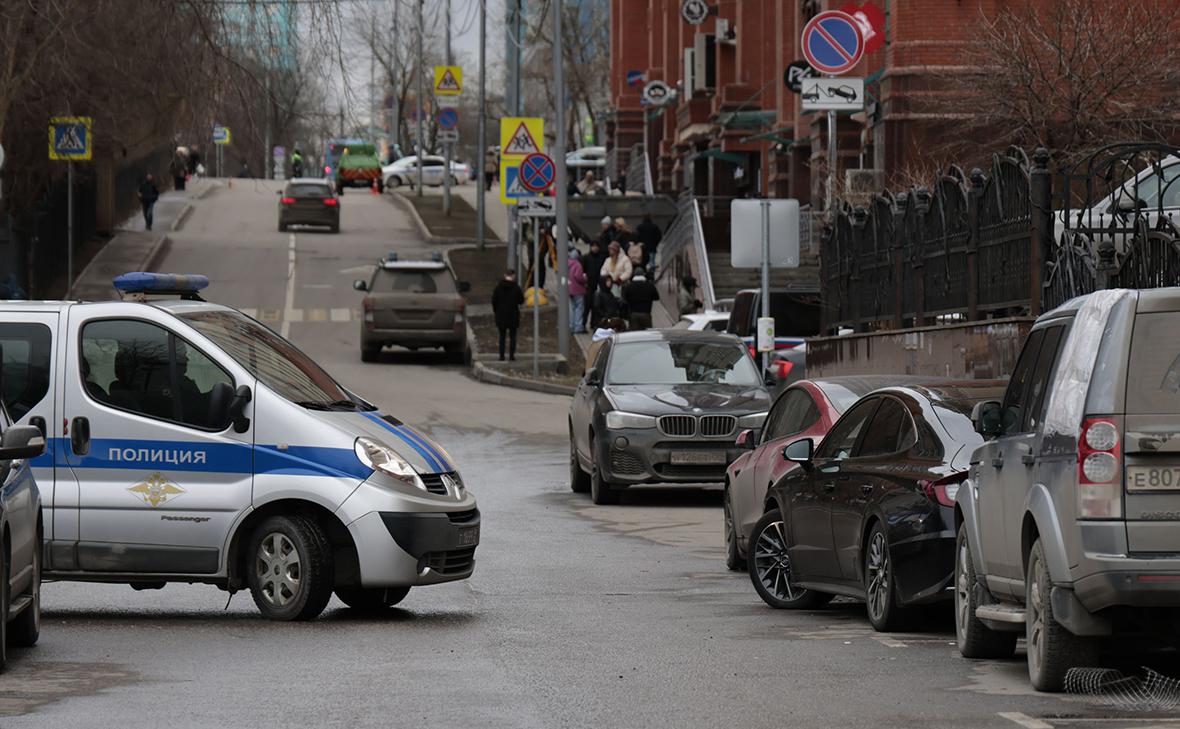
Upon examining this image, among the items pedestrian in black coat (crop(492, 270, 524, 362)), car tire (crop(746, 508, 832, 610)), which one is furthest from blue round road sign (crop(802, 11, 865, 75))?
car tire (crop(746, 508, 832, 610))

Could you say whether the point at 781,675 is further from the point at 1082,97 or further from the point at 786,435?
the point at 1082,97

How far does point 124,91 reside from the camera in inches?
1320

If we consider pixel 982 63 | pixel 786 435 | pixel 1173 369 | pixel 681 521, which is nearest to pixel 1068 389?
pixel 1173 369

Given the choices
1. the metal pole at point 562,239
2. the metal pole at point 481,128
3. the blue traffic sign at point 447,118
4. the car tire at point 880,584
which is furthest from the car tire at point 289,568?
the blue traffic sign at point 447,118

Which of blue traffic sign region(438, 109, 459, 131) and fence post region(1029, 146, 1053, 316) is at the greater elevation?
blue traffic sign region(438, 109, 459, 131)

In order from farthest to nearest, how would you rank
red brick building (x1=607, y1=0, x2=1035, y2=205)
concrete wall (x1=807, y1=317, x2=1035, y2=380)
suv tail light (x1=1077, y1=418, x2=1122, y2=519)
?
red brick building (x1=607, y1=0, x2=1035, y2=205) < concrete wall (x1=807, y1=317, x2=1035, y2=380) < suv tail light (x1=1077, y1=418, x2=1122, y2=519)

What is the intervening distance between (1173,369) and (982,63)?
70.3ft

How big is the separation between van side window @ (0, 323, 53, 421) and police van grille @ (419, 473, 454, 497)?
2157 millimetres

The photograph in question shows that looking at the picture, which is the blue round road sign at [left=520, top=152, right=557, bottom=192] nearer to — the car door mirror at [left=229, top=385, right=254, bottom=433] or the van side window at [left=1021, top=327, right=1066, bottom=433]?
the car door mirror at [left=229, top=385, right=254, bottom=433]

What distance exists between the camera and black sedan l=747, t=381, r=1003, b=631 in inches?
411

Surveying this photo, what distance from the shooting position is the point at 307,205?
64625 millimetres

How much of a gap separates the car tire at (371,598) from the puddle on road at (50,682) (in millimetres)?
2580

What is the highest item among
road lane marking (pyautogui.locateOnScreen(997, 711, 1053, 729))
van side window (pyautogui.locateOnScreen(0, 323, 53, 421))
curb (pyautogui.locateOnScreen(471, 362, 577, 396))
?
van side window (pyautogui.locateOnScreen(0, 323, 53, 421))

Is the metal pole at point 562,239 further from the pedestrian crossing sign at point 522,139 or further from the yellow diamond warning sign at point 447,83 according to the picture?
the yellow diamond warning sign at point 447,83
